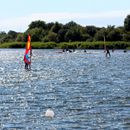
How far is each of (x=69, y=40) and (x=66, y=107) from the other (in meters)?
160

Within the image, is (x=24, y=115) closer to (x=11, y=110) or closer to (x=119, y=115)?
(x=11, y=110)

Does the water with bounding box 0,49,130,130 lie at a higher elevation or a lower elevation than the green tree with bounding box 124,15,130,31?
lower

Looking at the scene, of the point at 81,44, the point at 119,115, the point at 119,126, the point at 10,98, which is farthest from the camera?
the point at 81,44

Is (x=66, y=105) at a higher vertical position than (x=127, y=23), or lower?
lower

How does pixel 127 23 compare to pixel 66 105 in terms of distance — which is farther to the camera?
pixel 127 23

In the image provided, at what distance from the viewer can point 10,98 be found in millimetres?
33000

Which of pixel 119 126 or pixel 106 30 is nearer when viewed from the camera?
pixel 119 126

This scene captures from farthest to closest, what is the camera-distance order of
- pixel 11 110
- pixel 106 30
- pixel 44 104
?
pixel 106 30 → pixel 44 104 → pixel 11 110

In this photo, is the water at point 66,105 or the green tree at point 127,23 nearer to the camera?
the water at point 66,105

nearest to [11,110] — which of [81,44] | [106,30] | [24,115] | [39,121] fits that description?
[24,115]

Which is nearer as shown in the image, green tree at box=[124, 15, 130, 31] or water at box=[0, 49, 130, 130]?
water at box=[0, 49, 130, 130]

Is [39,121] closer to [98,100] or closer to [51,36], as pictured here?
[98,100]

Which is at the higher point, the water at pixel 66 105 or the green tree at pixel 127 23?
the green tree at pixel 127 23

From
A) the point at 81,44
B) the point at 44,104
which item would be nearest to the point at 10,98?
the point at 44,104
